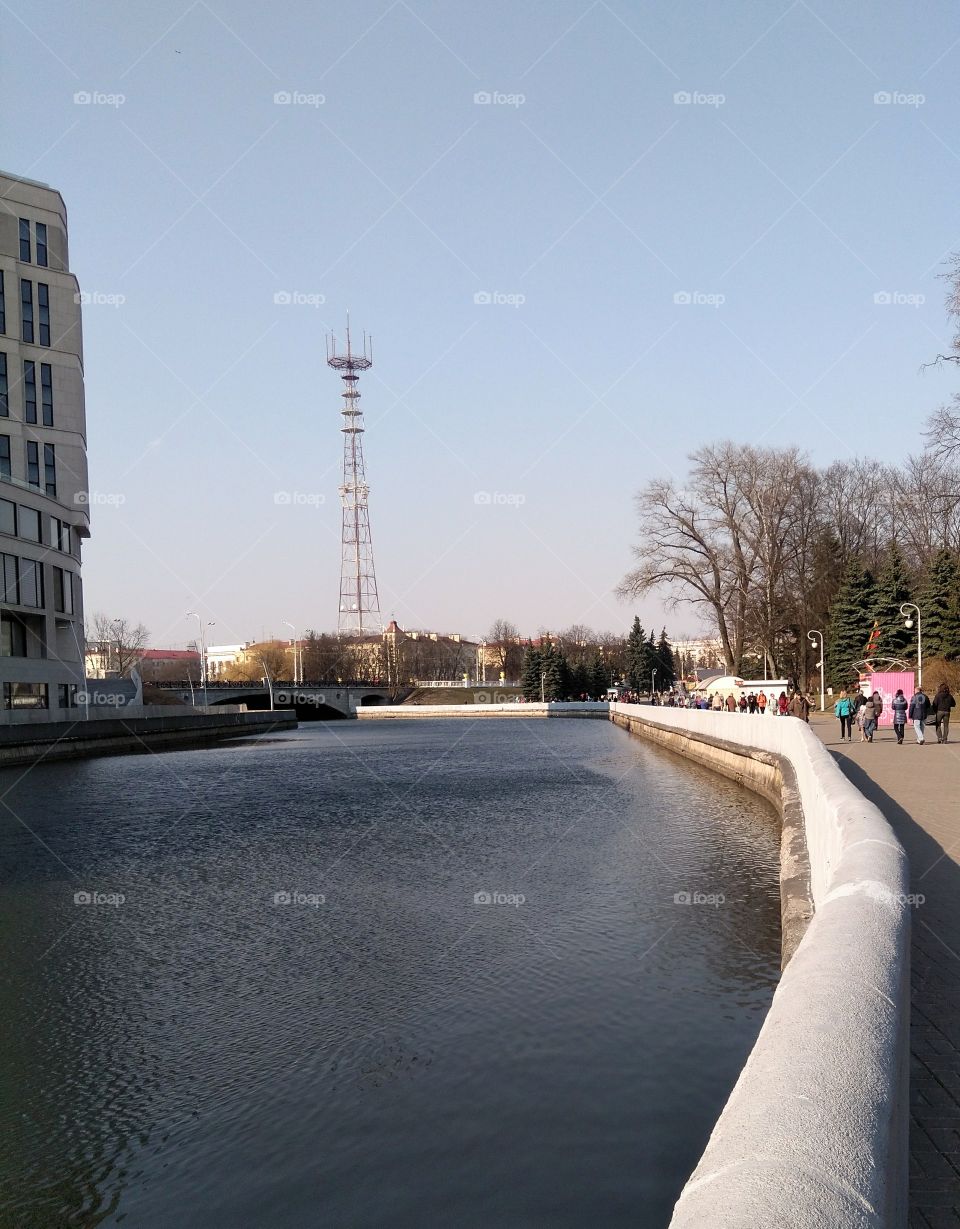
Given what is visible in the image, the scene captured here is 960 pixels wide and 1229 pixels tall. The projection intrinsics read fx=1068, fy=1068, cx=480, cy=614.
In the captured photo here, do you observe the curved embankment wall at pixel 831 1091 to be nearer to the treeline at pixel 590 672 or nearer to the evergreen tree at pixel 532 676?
the treeline at pixel 590 672

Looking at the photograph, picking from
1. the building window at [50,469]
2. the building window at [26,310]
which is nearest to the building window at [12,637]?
the building window at [50,469]

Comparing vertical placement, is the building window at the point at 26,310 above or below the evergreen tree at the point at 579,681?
above

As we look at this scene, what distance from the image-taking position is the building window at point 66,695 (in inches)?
2112

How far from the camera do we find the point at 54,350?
187 feet

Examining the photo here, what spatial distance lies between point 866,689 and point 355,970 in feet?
104

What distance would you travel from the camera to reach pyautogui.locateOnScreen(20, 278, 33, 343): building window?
180 ft

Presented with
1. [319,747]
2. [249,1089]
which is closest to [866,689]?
[319,747]

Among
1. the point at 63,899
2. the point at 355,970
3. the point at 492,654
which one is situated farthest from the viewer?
the point at 492,654

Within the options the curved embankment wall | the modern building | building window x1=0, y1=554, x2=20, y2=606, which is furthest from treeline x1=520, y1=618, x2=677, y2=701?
the curved embankment wall

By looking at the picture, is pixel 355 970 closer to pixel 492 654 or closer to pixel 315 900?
pixel 315 900

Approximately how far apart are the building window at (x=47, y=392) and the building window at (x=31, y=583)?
9.60 m

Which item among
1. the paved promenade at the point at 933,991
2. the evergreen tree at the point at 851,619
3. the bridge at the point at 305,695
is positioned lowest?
the bridge at the point at 305,695

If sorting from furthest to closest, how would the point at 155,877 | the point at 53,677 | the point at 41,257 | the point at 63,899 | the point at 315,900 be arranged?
the point at 41,257, the point at 53,677, the point at 155,877, the point at 63,899, the point at 315,900

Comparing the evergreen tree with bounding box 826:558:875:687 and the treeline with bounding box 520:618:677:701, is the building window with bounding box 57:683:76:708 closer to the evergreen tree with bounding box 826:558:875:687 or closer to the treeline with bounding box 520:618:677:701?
the evergreen tree with bounding box 826:558:875:687
